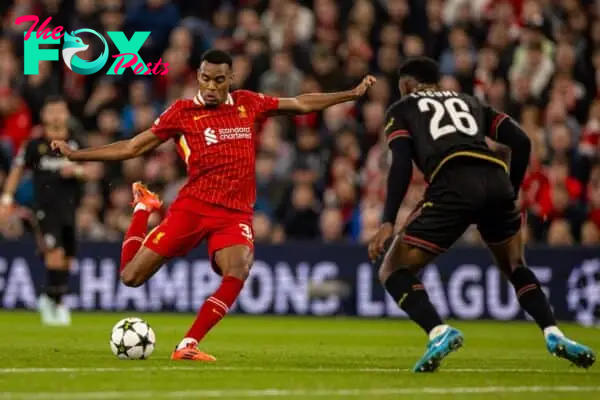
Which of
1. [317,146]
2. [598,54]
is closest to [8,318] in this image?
[317,146]

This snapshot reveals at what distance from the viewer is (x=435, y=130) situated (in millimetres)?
10305

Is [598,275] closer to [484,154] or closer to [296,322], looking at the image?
[296,322]

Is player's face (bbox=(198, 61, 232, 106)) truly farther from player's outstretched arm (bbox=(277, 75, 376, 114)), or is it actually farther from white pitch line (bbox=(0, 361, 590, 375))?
white pitch line (bbox=(0, 361, 590, 375))

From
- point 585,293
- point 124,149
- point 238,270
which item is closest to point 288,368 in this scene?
point 238,270

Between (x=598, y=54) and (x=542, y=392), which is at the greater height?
(x=598, y=54)

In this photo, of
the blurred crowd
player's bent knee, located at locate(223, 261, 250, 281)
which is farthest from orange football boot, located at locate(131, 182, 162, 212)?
the blurred crowd

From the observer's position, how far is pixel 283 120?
21312mm

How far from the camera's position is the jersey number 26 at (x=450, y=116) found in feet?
33.8

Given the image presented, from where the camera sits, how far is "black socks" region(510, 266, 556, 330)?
1044 cm

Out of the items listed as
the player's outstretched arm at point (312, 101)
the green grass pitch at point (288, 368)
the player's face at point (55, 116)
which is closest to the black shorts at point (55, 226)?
the player's face at point (55, 116)

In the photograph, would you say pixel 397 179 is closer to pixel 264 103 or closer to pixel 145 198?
pixel 264 103

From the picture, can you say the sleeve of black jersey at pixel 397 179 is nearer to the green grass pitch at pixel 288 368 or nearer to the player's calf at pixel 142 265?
the green grass pitch at pixel 288 368

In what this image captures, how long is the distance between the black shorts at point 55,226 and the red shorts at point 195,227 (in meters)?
5.68

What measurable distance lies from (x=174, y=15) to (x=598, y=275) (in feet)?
27.2
